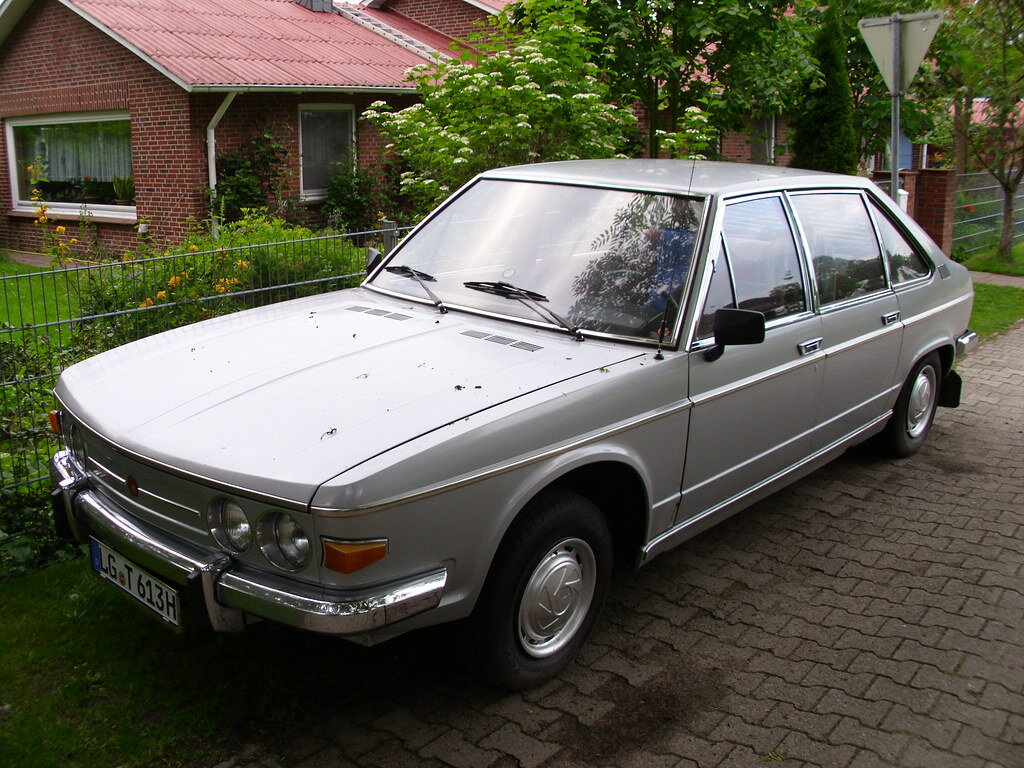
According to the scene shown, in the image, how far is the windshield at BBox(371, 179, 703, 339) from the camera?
4070 mm

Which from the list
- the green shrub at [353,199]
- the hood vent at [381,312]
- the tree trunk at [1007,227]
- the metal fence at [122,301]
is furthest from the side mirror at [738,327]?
Result: the tree trunk at [1007,227]

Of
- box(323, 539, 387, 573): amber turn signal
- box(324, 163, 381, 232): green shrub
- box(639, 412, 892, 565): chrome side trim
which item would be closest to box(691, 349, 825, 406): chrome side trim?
box(639, 412, 892, 565): chrome side trim

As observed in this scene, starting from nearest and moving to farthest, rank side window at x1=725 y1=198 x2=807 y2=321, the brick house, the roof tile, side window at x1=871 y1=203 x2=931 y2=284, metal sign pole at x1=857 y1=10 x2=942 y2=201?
side window at x1=725 y1=198 x2=807 y2=321 < side window at x1=871 y1=203 x2=931 y2=284 < metal sign pole at x1=857 y1=10 x2=942 y2=201 < the roof tile < the brick house

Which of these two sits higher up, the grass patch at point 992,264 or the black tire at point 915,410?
the grass patch at point 992,264

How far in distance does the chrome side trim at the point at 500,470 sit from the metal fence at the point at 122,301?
274 cm

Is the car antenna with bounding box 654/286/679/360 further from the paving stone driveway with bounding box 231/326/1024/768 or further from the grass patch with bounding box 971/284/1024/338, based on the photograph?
the grass patch with bounding box 971/284/1024/338

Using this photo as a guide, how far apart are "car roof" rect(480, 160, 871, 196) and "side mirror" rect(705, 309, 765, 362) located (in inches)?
28.8

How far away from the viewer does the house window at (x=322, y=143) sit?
1602 centimetres

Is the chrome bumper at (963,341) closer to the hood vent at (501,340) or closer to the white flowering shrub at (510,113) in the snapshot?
the hood vent at (501,340)

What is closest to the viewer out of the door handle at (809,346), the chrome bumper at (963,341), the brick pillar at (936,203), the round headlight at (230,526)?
the round headlight at (230,526)

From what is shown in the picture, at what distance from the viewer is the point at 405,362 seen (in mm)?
3742

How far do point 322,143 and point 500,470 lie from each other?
14.1 meters

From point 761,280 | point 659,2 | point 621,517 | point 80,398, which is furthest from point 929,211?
point 80,398

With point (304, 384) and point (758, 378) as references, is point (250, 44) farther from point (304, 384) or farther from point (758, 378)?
point (304, 384)
